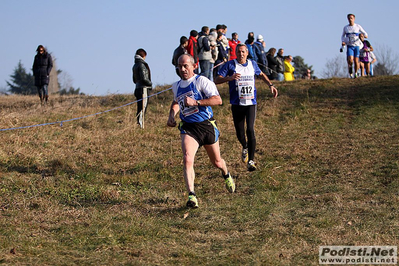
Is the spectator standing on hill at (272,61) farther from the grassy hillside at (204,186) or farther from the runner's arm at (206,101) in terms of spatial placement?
the runner's arm at (206,101)

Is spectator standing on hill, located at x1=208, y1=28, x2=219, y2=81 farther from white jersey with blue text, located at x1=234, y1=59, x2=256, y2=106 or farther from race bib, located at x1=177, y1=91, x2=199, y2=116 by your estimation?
race bib, located at x1=177, y1=91, x2=199, y2=116

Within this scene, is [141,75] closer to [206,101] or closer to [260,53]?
[206,101]

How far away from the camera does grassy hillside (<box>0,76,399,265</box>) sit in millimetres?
5473

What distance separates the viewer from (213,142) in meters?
7.21

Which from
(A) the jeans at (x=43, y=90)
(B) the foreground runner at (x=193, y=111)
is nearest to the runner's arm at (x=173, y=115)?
(B) the foreground runner at (x=193, y=111)

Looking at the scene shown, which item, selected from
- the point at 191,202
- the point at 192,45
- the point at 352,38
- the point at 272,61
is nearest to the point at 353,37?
the point at 352,38

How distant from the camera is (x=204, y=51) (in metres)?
15.0

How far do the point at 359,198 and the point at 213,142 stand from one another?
7.98 ft

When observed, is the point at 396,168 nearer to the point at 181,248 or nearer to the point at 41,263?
the point at 181,248

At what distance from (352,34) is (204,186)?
959 cm

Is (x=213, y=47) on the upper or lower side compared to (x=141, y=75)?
upper

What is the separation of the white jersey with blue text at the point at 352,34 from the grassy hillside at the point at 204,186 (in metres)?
1.36

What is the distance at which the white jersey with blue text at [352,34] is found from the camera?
640 inches

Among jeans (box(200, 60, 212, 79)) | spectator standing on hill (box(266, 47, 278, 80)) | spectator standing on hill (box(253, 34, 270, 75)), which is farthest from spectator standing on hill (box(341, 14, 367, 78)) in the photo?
jeans (box(200, 60, 212, 79))
